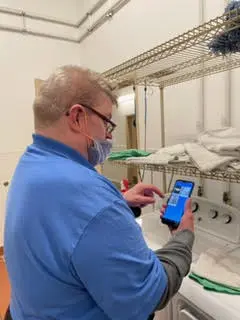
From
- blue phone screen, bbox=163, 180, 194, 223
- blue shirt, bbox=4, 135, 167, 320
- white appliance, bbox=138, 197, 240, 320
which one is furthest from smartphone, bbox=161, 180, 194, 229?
blue shirt, bbox=4, 135, 167, 320

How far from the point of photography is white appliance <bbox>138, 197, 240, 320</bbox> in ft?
2.67

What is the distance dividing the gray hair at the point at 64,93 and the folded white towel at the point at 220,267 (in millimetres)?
676

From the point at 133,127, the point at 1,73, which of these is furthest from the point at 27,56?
the point at 133,127

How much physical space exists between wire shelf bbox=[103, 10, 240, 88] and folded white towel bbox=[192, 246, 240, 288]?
0.70 metres

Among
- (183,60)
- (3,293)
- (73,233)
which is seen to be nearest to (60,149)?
(73,233)

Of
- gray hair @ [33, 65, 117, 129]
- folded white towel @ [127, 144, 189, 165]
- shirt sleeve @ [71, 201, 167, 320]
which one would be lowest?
shirt sleeve @ [71, 201, 167, 320]

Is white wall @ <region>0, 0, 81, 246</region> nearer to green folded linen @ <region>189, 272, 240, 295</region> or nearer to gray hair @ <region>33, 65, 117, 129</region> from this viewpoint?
gray hair @ <region>33, 65, 117, 129</region>

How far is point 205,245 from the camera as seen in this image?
1175 millimetres

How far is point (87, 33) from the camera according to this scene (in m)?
2.83

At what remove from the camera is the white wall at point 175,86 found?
1491mm

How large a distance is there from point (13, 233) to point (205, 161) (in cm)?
65

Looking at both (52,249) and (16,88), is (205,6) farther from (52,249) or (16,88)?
(16,88)

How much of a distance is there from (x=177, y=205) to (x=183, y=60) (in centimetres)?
78

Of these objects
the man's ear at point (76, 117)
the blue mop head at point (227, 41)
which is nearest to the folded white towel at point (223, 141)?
the blue mop head at point (227, 41)
